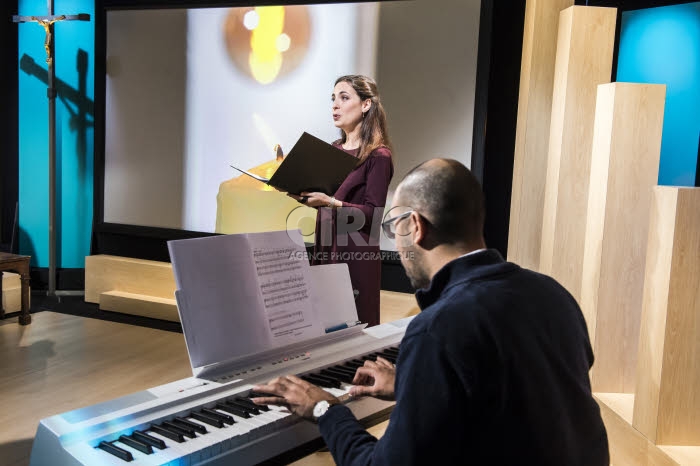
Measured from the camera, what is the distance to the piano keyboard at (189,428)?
1.20 metres

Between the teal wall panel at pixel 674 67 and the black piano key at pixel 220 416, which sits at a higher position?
the teal wall panel at pixel 674 67

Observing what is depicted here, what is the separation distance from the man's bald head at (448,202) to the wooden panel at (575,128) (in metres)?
2.16

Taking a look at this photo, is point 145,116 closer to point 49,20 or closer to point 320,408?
point 49,20

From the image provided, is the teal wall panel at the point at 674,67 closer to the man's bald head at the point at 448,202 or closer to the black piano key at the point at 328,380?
the black piano key at the point at 328,380

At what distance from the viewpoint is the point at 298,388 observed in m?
1.40

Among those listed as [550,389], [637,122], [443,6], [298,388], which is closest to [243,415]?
[298,388]

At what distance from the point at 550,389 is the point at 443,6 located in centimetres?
372

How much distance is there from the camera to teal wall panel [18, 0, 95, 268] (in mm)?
5641

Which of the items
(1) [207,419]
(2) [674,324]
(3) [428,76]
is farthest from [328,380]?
(3) [428,76]

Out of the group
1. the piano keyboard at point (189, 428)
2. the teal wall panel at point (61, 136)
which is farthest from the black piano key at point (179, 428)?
the teal wall panel at point (61, 136)

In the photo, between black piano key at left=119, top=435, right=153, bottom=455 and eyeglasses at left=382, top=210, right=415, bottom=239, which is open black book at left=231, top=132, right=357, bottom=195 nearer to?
eyeglasses at left=382, top=210, right=415, bottom=239

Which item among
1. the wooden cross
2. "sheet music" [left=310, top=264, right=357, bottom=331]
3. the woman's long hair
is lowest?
"sheet music" [left=310, top=264, right=357, bottom=331]

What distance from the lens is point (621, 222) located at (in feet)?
9.02

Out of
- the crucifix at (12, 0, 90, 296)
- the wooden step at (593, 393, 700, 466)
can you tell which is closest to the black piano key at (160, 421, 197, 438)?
the wooden step at (593, 393, 700, 466)
